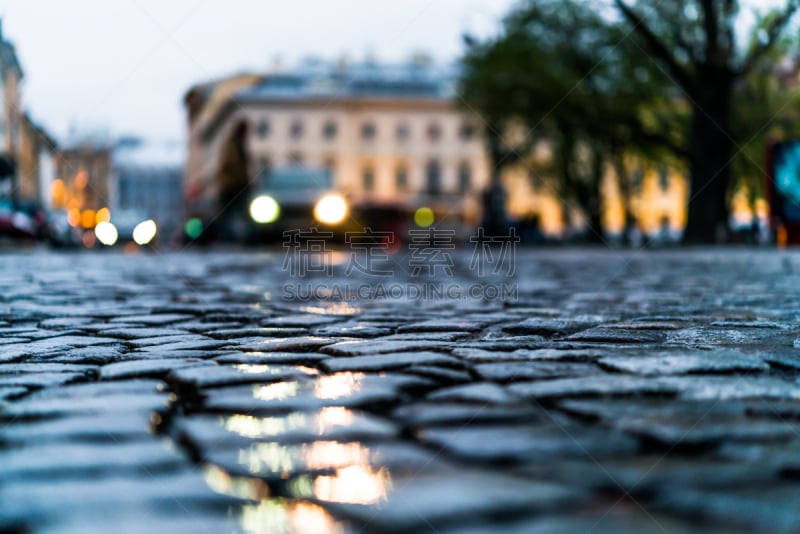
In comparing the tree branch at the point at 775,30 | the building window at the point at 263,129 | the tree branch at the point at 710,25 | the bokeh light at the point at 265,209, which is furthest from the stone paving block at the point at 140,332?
the building window at the point at 263,129

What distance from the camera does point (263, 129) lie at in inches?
3236

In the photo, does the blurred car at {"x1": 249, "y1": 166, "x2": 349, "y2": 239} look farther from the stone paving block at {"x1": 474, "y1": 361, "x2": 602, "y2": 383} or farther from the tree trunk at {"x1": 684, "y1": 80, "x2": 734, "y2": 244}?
the stone paving block at {"x1": 474, "y1": 361, "x2": 602, "y2": 383}

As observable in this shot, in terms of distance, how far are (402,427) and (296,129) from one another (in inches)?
3208

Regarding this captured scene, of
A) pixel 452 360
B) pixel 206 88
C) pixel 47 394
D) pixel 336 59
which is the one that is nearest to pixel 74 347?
pixel 47 394

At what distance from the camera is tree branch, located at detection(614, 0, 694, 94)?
20.3m

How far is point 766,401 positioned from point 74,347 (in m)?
2.74

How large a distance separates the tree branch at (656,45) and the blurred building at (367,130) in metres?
57.8

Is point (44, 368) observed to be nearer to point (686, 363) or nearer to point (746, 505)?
point (686, 363)

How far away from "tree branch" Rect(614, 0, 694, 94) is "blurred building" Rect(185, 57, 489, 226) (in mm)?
57832

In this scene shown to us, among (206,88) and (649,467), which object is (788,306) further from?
(206,88)

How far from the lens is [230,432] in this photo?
2.47 meters

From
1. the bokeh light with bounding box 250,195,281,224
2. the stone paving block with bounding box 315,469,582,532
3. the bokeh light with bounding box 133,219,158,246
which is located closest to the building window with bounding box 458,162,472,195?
the bokeh light with bounding box 133,219,158,246

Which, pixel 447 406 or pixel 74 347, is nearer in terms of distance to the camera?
pixel 447 406

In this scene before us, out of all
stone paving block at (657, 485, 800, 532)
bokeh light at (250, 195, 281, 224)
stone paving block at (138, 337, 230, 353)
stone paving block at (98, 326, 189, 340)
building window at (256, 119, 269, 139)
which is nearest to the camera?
stone paving block at (657, 485, 800, 532)
